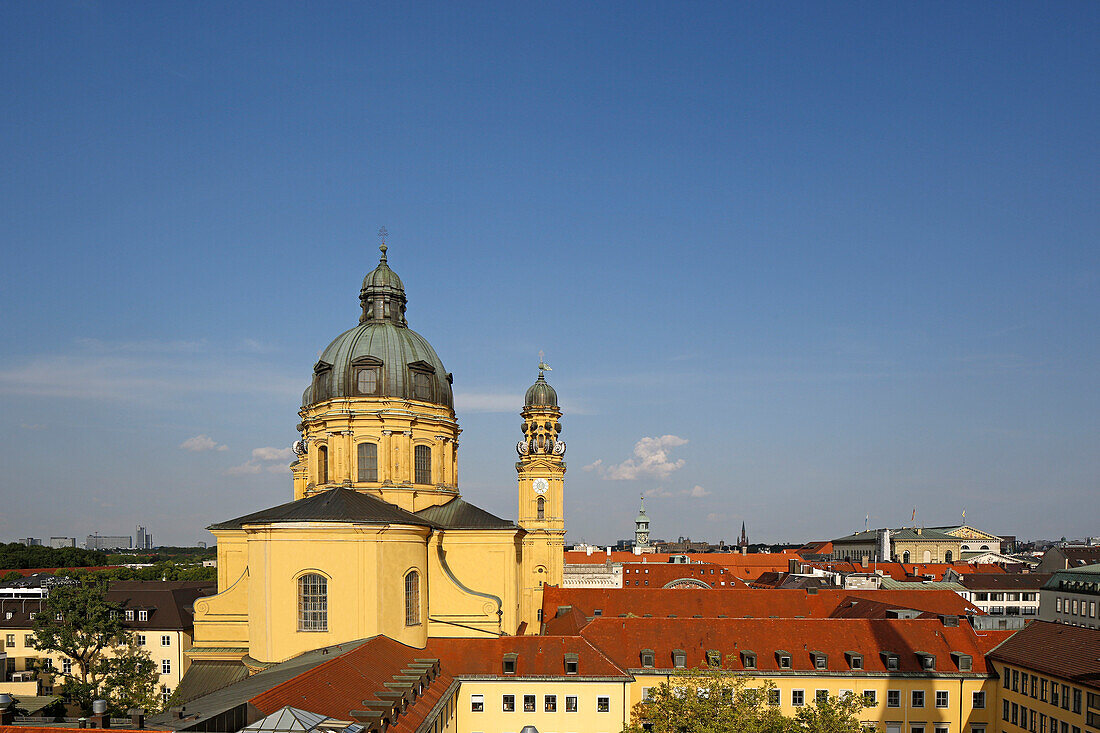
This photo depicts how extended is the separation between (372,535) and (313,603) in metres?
4.68

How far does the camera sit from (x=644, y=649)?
53.0 m

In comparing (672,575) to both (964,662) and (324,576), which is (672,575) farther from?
(324,576)

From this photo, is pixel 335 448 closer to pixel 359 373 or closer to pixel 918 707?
pixel 359 373

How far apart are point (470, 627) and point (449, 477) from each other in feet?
43.4

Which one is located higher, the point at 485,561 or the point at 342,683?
the point at 485,561

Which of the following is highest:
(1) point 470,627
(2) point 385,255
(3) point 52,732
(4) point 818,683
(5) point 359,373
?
(2) point 385,255

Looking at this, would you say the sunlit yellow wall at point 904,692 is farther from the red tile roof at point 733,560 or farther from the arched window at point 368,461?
the red tile roof at point 733,560

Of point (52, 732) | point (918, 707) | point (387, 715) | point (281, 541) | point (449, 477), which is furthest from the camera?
point (449, 477)

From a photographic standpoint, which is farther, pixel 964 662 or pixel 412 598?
pixel 964 662

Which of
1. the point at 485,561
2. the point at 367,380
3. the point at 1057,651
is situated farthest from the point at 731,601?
the point at 367,380

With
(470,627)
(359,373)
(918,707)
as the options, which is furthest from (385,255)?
(918,707)

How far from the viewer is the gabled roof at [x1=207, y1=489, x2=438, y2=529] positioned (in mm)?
45750

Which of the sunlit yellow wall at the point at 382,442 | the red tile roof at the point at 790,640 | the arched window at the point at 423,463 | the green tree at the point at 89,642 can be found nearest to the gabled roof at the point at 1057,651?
the red tile roof at the point at 790,640

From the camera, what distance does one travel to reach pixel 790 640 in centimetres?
5409
